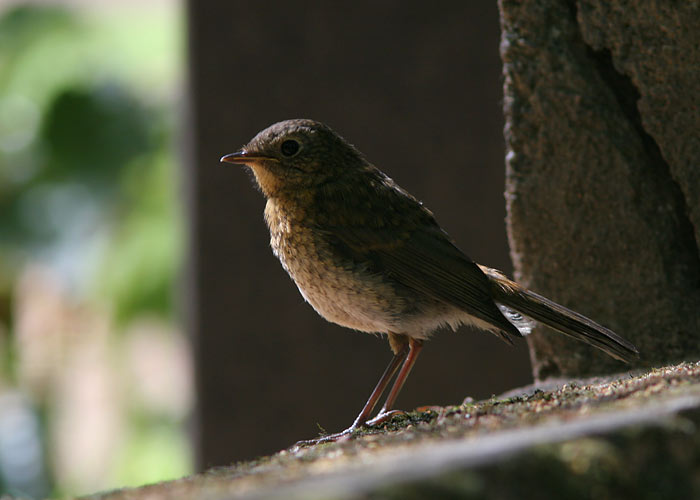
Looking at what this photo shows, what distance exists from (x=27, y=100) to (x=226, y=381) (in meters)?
3.60

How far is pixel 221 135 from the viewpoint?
5270mm

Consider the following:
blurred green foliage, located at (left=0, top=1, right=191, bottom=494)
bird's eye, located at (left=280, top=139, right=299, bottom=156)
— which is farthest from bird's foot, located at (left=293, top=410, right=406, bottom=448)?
blurred green foliage, located at (left=0, top=1, right=191, bottom=494)

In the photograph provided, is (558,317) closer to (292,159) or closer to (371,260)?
(371,260)

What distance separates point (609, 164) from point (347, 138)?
2222 mm

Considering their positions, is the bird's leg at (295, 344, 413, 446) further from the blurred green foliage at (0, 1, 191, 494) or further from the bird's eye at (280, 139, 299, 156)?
the blurred green foliage at (0, 1, 191, 494)

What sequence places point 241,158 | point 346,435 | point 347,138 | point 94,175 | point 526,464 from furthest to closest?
point 94,175 < point 347,138 < point 241,158 < point 346,435 < point 526,464

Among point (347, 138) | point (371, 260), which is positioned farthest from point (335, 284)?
point (347, 138)

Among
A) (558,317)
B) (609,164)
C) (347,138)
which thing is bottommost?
(558,317)

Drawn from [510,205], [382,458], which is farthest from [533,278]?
[382,458]

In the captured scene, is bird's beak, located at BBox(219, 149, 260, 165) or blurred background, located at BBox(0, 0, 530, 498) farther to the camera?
blurred background, located at BBox(0, 0, 530, 498)

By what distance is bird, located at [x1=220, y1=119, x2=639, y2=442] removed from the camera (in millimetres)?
2977

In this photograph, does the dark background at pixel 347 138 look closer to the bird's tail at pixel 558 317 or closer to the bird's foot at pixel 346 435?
the bird's tail at pixel 558 317

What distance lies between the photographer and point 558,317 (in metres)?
2.87

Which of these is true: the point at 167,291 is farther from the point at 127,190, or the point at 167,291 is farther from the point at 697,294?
the point at 697,294
